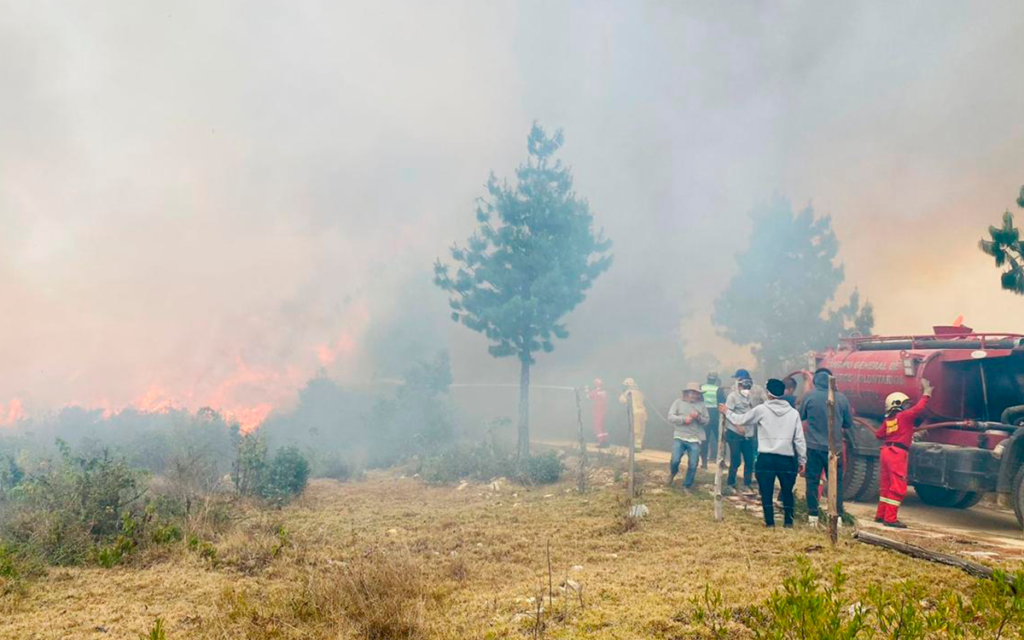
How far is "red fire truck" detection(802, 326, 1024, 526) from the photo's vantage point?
8.81 metres

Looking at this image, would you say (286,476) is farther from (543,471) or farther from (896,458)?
(896,458)

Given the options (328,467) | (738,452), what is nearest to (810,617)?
(738,452)

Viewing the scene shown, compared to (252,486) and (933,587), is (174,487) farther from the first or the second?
(933,587)

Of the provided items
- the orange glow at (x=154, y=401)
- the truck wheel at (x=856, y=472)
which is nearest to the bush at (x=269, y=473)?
the truck wheel at (x=856, y=472)

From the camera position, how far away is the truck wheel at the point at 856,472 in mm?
10828

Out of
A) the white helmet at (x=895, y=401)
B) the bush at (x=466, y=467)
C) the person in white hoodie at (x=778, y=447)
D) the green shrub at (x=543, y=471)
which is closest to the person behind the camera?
the person in white hoodie at (x=778, y=447)

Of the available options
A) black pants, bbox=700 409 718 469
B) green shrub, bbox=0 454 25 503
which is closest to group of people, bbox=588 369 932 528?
black pants, bbox=700 409 718 469

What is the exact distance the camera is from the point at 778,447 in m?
8.12

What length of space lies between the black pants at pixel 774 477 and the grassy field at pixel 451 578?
28cm

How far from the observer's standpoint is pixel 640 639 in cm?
452

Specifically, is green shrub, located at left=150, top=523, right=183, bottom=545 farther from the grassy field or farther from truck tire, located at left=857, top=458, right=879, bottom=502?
truck tire, located at left=857, top=458, right=879, bottom=502

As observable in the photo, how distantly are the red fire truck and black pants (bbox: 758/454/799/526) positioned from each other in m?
2.10

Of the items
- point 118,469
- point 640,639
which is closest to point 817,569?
point 640,639

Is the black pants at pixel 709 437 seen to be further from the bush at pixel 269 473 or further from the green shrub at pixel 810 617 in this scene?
the green shrub at pixel 810 617
